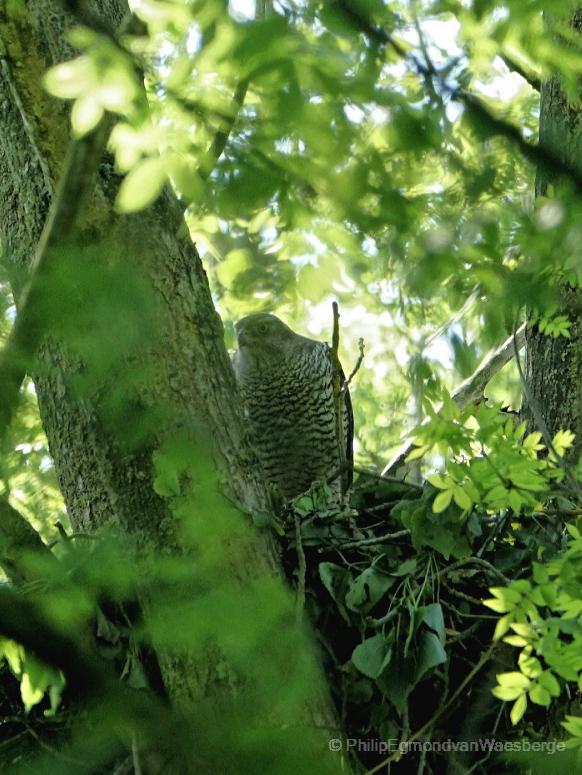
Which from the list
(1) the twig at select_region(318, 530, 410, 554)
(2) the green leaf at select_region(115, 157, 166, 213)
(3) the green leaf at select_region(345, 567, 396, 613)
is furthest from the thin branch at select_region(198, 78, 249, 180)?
(1) the twig at select_region(318, 530, 410, 554)

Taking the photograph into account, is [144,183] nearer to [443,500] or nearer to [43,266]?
[43,266]

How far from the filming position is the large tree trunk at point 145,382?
9.07ft

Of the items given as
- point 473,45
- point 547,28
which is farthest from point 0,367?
point 547,28

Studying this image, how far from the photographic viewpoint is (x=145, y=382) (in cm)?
284

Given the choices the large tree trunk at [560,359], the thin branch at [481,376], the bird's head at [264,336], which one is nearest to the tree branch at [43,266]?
the large tree trunk at [560,359]

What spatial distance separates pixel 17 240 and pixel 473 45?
1.64m

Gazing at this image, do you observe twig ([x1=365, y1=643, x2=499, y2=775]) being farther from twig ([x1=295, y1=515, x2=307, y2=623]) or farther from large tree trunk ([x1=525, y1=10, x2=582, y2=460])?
large tree trunk ([x1=525, y1=10, x2=582, y2=460])

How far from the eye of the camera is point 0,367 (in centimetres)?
175

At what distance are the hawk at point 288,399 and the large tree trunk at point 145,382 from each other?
2597 mm

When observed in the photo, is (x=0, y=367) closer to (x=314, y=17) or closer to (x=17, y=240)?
(x=314, y=17)

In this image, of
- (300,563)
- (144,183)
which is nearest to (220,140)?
(144,183)

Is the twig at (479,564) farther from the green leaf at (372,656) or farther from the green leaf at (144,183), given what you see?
the green leaf at (144,183)

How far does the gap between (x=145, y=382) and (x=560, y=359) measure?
7.14 feet

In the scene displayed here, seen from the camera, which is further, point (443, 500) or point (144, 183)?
point (443, 500)
